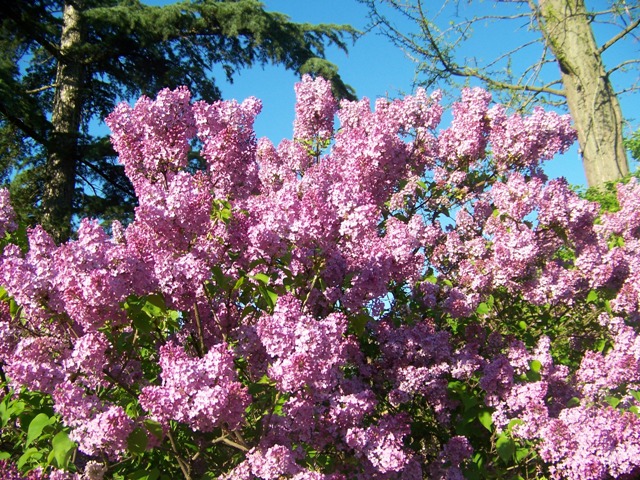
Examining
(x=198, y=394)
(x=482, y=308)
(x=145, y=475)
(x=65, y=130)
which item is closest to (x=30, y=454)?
(x=145, y=475)

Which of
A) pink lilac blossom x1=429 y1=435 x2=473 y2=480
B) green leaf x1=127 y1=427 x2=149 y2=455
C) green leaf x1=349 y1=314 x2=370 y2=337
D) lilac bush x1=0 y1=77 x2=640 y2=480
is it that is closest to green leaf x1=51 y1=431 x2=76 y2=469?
Result: lilac bush x1=0 y1=77 x2=640 y2=480

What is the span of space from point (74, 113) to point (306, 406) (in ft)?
45.4

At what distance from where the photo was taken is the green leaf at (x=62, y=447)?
2.51 m

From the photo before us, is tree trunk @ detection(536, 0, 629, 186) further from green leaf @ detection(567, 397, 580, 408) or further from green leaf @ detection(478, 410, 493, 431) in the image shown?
green leaf @ detection(478, 410, 493, 431)

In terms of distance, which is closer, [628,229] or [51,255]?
[51,255]

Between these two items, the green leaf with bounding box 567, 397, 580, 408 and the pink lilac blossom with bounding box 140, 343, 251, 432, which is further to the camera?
the green leaf with bounding box 567, 397, 580, 408

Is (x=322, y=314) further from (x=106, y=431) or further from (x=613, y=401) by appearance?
(x=613, y=401)

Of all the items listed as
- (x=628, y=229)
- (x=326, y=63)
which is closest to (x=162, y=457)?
(x=628, y=229)

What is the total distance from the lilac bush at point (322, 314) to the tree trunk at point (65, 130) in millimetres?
9445

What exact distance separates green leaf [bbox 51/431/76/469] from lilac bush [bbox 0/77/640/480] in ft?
0.03

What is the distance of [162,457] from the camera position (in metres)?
3.29

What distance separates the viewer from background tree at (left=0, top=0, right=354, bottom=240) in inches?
505

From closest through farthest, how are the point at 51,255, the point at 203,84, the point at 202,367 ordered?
the point at 202,367 < the point at 51,255 < the point at 203,84

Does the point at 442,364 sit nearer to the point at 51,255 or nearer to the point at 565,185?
the point at 565,185
